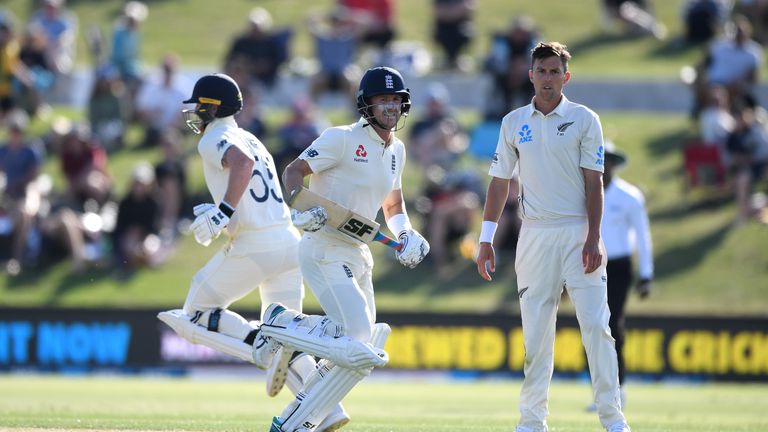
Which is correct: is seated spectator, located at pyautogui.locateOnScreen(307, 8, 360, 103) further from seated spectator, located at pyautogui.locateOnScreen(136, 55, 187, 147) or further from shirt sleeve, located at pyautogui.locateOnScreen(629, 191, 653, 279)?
shirt sleeve, located at pyautogui.locateOnScreen(629, 191, 653, 279)

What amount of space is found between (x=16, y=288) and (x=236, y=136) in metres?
9.95

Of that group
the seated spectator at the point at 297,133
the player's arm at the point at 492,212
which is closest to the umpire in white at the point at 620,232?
the player's arm at the point at 492,212

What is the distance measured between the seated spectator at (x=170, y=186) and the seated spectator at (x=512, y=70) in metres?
4.82

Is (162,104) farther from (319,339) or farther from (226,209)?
(319,339)

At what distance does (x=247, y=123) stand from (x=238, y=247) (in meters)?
10.9

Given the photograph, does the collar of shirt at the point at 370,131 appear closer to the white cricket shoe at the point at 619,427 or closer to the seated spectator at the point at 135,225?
the white cricket shoe at the point at 619,427

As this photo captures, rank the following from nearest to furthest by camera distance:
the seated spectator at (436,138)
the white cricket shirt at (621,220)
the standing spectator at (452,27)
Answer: the white cricket shirt at (621,220)
the seated spectator at (436,138)
the standing spectator at (452,27)

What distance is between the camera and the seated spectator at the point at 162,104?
63.9ft

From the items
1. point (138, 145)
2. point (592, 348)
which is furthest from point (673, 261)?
point (592, 348)

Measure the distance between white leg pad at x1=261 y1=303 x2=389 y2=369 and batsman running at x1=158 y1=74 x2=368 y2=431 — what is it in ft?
0.92

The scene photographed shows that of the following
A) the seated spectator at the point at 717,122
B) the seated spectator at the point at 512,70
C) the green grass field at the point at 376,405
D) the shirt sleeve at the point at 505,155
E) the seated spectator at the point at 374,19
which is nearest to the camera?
the shirt sleeve at the point at 505,155

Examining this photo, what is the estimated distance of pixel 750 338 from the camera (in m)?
14.7

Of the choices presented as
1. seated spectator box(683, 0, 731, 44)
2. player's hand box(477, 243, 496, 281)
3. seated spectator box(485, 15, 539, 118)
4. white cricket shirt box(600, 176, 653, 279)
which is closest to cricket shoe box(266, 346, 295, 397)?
player's hand box(477, 243, 496, 281)

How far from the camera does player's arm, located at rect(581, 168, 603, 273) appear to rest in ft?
23.3
